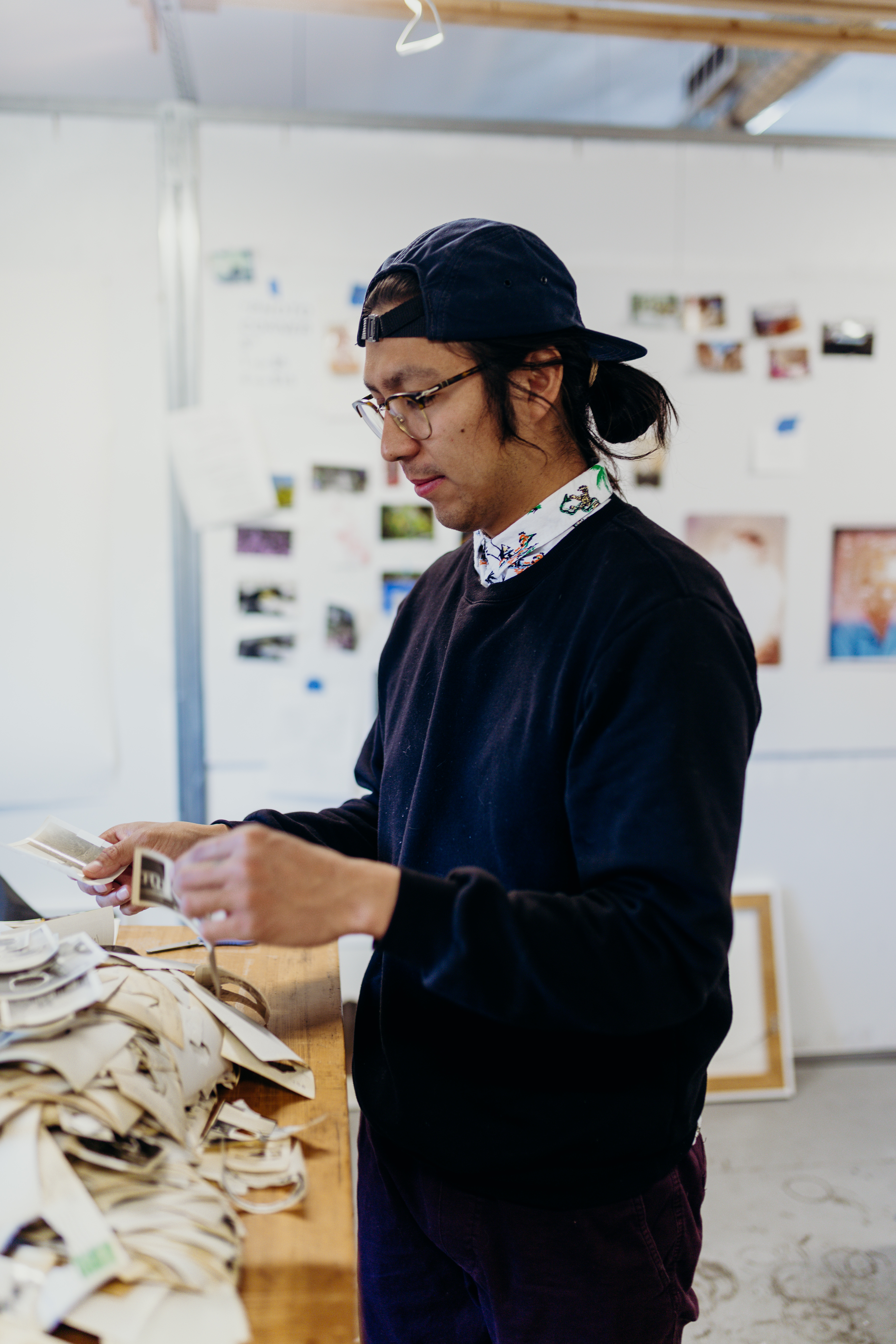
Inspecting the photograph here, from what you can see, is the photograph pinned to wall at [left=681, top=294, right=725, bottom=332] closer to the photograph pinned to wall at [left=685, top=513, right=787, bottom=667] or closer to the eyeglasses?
the photograph pinned to wall at [left=685, top=513, right=787, bottom=667]

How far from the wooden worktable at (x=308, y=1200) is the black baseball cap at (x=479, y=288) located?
62 cm

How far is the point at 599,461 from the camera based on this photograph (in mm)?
1046

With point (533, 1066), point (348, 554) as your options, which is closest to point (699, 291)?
point (348, 554)

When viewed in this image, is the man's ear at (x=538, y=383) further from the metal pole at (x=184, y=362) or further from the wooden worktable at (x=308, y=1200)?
the metal pole at (x=184, y=362)

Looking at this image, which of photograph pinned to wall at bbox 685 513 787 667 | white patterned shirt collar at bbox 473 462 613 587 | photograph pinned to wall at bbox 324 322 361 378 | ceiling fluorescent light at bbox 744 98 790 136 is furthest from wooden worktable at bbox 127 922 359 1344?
ceiling fluorescent light at bbox 744 98 790 136

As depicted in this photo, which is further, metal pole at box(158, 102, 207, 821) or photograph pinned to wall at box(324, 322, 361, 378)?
photograph pinned to wall at box(324, 322, 361, 378)

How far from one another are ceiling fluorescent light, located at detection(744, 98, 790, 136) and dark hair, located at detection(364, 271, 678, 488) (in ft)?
6.35

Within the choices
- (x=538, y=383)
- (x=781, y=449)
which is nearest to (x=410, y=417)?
(x=538, y=383)

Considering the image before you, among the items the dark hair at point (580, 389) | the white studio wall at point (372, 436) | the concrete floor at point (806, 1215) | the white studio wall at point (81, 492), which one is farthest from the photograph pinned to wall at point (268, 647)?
the concrete floor at point (806, 1215)

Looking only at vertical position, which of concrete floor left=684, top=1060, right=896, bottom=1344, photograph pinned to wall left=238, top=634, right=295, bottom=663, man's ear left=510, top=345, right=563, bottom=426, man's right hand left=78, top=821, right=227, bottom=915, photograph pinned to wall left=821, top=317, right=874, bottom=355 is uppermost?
photograph pinned to wall left=821, top=317, right=874, bottom=355

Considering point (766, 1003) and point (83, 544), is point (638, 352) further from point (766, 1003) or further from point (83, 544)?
point (766, 1003)

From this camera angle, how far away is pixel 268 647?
7.98 feet

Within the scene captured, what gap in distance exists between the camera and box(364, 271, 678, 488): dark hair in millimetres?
964

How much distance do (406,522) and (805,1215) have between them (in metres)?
1.89
